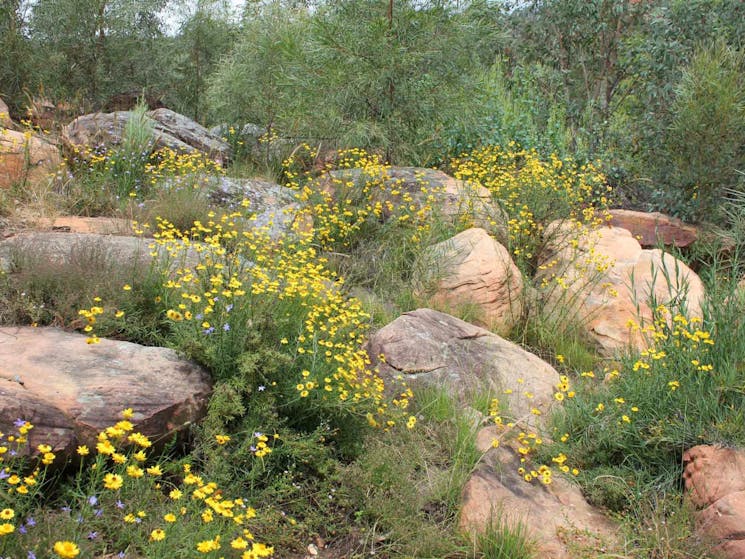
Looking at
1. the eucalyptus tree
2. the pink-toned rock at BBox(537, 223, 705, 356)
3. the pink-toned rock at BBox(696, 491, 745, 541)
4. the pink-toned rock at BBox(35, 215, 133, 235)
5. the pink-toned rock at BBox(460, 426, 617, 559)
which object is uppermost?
the eucalyptus tree

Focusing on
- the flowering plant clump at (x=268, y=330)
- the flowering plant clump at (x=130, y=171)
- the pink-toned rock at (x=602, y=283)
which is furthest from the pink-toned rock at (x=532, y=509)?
the flowering plant clump at (x=130, y=171)

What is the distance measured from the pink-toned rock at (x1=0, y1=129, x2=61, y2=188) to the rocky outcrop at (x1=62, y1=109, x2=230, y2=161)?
0.23 metres

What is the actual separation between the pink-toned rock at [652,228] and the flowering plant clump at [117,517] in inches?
236

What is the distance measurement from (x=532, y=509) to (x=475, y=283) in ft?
7.88

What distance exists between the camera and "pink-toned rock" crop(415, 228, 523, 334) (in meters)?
5.19

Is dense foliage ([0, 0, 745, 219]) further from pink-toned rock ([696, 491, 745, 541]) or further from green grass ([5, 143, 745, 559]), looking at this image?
pink-toned rock ([696, 491, 745, 541])

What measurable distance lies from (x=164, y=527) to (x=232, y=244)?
283 centimetres

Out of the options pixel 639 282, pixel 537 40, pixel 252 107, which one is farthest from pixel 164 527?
pixel 537 40

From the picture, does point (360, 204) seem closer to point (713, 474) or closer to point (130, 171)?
point (130, 171)

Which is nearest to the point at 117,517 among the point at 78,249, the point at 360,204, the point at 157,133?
the point at 78,249

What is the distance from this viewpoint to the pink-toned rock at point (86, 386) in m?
2.59

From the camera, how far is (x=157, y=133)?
719 centimetres

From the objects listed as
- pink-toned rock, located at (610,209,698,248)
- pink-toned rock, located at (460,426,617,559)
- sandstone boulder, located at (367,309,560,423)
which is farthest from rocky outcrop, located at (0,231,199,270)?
pink-toned rock, located at (610,209,698,248)

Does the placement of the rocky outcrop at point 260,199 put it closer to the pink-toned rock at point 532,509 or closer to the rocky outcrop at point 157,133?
the rocky outcrop at point 157,133
